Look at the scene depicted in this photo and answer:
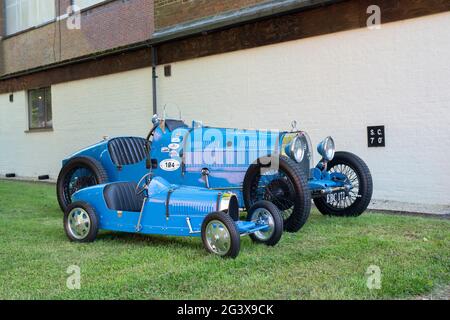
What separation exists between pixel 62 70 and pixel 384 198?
1150cm

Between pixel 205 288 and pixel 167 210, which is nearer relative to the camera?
pixel 205 288

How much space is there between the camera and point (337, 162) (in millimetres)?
7801

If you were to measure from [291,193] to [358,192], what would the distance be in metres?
1.55

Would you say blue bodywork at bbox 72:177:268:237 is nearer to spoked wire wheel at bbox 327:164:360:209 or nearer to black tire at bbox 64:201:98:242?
black tire at bbox 64:201:98:242

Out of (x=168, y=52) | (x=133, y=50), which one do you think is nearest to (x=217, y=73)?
(x=168, y=52)

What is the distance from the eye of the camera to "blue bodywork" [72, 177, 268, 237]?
567 cm

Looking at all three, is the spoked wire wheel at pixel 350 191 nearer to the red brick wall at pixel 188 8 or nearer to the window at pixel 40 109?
the red brick wall at pixel 188 8

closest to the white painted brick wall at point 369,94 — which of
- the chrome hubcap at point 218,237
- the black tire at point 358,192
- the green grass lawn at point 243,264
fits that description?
the black tire at point 358,192

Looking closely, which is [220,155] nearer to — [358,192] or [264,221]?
[264,221]

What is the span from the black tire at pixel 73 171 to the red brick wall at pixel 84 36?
605cm

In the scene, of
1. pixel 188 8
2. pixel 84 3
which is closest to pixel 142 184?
pixel 188 8

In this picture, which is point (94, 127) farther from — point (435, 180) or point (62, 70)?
point (435, 180)

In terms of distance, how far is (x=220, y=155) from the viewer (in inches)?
288

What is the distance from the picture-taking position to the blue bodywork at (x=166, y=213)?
18.6 feet
